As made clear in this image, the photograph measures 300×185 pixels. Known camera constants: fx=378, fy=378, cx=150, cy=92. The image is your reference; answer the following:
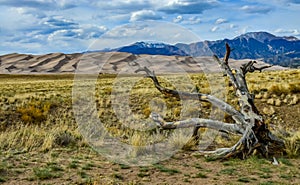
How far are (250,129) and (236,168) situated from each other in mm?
1353

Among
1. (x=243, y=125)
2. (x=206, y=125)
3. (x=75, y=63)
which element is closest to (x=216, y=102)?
(x=206, y=125)

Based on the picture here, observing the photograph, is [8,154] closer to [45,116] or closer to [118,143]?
[118,143]

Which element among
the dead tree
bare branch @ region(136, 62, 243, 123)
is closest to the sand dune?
bare branch @ region(136, 62, 243, 123)

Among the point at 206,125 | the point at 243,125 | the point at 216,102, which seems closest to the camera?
the point at 243,125

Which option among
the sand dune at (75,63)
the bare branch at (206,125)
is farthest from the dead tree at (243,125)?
the sand dune at (75,63)

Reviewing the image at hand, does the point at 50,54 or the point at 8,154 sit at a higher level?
the point at 50,54

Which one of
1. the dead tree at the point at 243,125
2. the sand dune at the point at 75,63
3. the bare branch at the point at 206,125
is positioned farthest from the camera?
the sand dune at the point at 75,63

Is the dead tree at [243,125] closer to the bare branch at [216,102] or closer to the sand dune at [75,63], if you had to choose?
the bare branch at [216,102]

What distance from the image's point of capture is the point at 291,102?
52.5 ft

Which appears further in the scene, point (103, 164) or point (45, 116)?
point (45, 116)

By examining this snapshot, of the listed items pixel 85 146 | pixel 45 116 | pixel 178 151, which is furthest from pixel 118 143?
pixel 45 116

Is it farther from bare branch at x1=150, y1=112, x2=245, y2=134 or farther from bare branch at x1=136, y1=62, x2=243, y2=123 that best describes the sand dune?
bare branch at x1=150, y1=112, x2=245, y2=134

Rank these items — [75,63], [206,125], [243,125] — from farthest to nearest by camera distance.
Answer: [75,63] → [206,125] → [243,125]

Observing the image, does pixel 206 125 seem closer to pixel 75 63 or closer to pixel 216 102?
pixel 216 102
